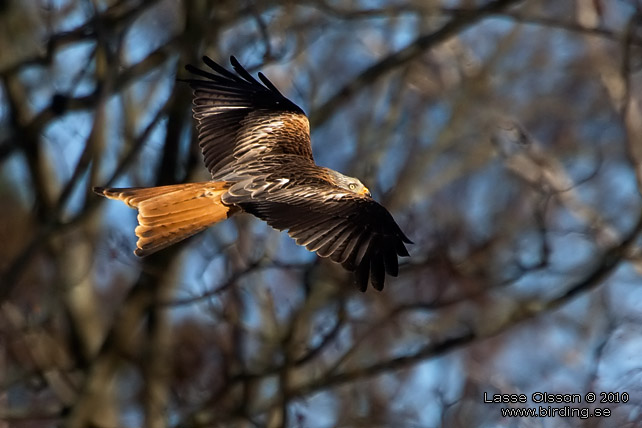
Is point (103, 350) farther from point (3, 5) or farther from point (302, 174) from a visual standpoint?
point (302, 174)

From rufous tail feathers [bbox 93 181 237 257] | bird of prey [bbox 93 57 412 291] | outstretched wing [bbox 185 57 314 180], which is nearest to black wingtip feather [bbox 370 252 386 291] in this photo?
bird of prey [bbox 93 57 412 291]

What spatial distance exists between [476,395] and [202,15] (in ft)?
13.4

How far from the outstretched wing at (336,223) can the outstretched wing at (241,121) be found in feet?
3.45

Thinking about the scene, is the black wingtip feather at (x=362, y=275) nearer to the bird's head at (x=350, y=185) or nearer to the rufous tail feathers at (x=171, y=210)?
the rufous tail feathers at (x=171, y=210)

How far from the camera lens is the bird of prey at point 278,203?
5969 millimetres

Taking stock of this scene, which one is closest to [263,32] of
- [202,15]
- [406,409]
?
[202,15]

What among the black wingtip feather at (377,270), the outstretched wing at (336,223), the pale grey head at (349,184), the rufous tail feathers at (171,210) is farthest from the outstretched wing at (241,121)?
the black wingtip feather at (377,270)

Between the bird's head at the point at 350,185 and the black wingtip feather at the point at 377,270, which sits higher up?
the bird's head at the point at 350,185

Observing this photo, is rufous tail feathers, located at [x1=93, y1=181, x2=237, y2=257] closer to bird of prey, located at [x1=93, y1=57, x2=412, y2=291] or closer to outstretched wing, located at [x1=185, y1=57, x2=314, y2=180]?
bird of prey, located at [x1=93, y1=57, x2=412, y2=291]

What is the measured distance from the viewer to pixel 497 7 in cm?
1014

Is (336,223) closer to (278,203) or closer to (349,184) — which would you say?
(278,203)

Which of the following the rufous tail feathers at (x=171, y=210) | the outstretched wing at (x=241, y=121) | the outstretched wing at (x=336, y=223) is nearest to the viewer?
the outstretched wing at (x=336, y=223)

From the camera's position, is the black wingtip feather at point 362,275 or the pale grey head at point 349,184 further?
the pale grey head at point 349,184

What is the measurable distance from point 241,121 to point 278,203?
1.82 metres
